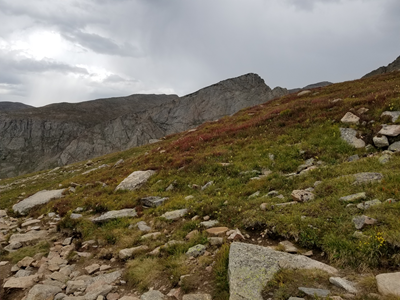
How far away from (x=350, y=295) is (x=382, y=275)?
0.88 metres

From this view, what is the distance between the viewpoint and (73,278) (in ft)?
28.9

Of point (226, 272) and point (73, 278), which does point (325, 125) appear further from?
point (73, 278)

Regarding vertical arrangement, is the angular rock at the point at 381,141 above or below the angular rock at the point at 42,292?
above

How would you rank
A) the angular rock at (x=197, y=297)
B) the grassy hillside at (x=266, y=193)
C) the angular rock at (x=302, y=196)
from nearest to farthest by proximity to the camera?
the angular rock at (x=197, y=297), the grassy hillside at (x=266, y=193), the angular rock at (x=302, y=196)

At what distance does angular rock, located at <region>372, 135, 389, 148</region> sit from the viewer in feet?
45.3

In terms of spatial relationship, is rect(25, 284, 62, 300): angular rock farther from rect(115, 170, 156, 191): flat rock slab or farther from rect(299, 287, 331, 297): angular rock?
rect(115, 170, 156, 191): flat rock slab

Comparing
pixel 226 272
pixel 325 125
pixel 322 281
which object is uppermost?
pixel 325 125

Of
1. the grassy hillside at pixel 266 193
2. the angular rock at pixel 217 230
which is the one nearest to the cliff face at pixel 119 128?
the grassy hillside at pixel 266 193

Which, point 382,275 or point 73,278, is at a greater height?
point 382,275

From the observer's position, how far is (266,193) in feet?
38.5

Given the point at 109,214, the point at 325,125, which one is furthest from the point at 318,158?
the point at 109,214

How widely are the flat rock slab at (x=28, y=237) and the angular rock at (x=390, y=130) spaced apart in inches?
745

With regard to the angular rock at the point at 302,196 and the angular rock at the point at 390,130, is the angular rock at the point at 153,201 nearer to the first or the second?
the angular rock at the point at 302,196

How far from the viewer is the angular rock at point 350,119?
17.2 metres
